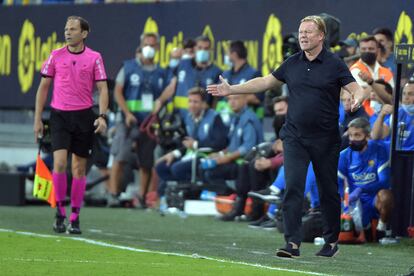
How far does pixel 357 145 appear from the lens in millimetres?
14211

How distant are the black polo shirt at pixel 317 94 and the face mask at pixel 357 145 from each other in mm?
2368

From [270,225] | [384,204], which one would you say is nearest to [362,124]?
[384,204]

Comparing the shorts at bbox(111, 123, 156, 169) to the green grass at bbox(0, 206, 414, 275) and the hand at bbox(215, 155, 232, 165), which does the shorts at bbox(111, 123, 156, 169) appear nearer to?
the hand at bbox(215, 155, 232, 165)

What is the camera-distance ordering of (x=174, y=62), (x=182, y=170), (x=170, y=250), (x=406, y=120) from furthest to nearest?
(x=174, y=62), (x=182, y=170), (x=406, y=120), (x=170, y=250)

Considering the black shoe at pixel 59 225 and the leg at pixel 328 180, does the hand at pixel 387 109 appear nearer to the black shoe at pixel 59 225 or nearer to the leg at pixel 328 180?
the leg at pixel 328 180

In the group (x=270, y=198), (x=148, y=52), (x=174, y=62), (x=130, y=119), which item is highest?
(x=148, y=52)

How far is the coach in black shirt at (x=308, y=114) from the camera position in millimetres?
11727

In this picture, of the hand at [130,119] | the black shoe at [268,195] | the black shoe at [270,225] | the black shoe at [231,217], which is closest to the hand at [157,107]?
the hand at [130,119]

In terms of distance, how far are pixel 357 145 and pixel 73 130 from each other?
9.76 feet

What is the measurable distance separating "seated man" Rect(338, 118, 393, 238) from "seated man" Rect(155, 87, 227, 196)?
166 inches

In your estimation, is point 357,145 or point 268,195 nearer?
point 357,145

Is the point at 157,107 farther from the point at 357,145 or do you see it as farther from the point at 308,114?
the point at 308,114

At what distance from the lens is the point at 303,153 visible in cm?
1180

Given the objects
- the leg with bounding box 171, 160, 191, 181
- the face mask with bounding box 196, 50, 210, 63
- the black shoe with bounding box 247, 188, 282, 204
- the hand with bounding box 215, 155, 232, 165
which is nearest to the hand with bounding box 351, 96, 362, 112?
the black shoe with bounding box 247, 188, 282, 204
